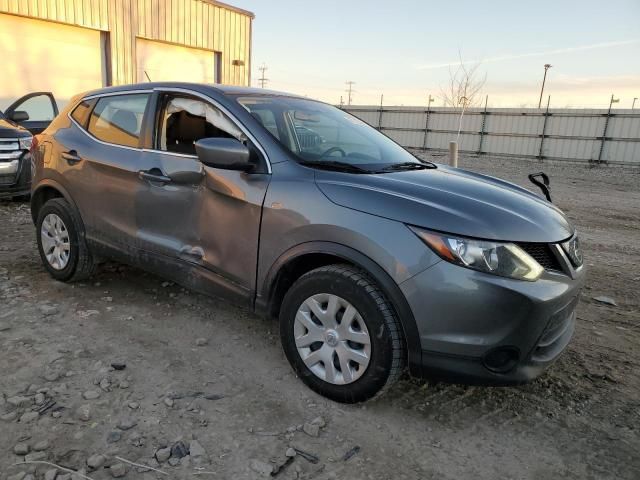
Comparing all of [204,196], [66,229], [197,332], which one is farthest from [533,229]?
[66,229]

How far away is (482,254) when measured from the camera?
2209 mm

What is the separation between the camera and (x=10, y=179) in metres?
6.93

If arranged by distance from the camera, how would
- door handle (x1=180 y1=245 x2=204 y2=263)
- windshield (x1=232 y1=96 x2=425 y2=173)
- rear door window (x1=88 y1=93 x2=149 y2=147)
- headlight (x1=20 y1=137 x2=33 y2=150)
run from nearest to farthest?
windshield (x1=232 y1=96 x2=425 y2=173) → door handle (x1=180 y1=245 x2=204 y2=263) → rear door window (x1=88 y1=93 x2=149 y2=147) → headlight (x1=20 y1=137 x2=33 y2=150)

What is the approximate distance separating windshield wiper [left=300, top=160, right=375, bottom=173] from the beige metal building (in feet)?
36.1

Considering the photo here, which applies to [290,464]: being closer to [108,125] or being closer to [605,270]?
[108,125]

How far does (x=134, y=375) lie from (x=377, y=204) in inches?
66.6

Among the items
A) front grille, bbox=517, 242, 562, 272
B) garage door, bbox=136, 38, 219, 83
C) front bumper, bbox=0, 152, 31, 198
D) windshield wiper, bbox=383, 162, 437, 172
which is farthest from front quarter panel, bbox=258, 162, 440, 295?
garage door, bbox=136, 38, 219, 83

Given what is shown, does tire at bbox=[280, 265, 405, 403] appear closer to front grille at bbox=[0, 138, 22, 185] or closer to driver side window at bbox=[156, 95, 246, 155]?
driver side window at bbox=[156, 95, 246, 155]

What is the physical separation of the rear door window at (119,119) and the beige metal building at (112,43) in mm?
9146

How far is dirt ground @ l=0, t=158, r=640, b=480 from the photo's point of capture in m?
2.20

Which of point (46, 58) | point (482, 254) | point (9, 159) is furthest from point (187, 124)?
point (46, 58)

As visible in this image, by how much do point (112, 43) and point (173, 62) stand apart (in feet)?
7.17

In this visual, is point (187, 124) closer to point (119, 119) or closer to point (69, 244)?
point (119, 119)

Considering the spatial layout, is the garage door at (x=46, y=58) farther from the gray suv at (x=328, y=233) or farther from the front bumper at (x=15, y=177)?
the gray suv at (x=328, y=233)
